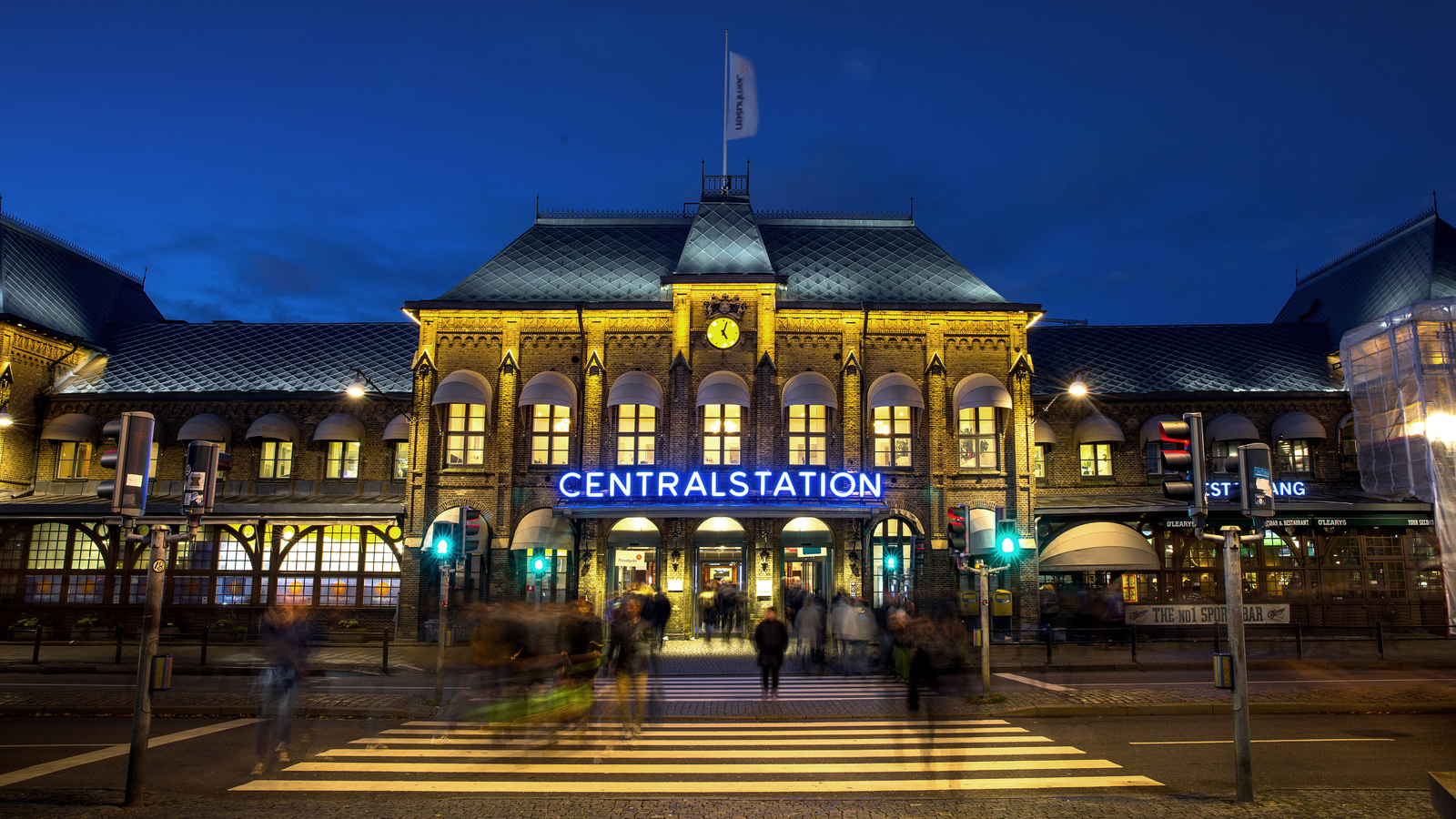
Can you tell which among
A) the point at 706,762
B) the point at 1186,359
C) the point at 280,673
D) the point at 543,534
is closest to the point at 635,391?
the point at 543,534

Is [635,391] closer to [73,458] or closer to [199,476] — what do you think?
[199,476]

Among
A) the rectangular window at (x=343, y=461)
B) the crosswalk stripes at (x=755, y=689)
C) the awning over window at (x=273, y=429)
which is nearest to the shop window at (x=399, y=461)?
the rectangular window at (x=343, y=461)

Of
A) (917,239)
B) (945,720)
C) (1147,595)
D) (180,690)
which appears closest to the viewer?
(945,720)

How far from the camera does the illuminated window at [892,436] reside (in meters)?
29.5

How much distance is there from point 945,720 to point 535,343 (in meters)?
19.3

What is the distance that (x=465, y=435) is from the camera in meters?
29.7

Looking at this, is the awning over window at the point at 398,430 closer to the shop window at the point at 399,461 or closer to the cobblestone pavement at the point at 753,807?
the shop window at the point at 399,461

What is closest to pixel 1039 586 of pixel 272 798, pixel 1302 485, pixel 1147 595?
pixel 1147 595

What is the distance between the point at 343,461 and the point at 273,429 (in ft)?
8.27

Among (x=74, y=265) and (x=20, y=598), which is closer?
(x=20, y=598)

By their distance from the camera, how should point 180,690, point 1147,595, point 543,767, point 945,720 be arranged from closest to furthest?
point 543,767 → point 945,720 → point 180,690 → point 1147,595

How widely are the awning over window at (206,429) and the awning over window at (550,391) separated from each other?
11298 millimetres

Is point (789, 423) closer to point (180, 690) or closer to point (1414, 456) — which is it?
point (180, 690)

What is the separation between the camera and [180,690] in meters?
17.8
